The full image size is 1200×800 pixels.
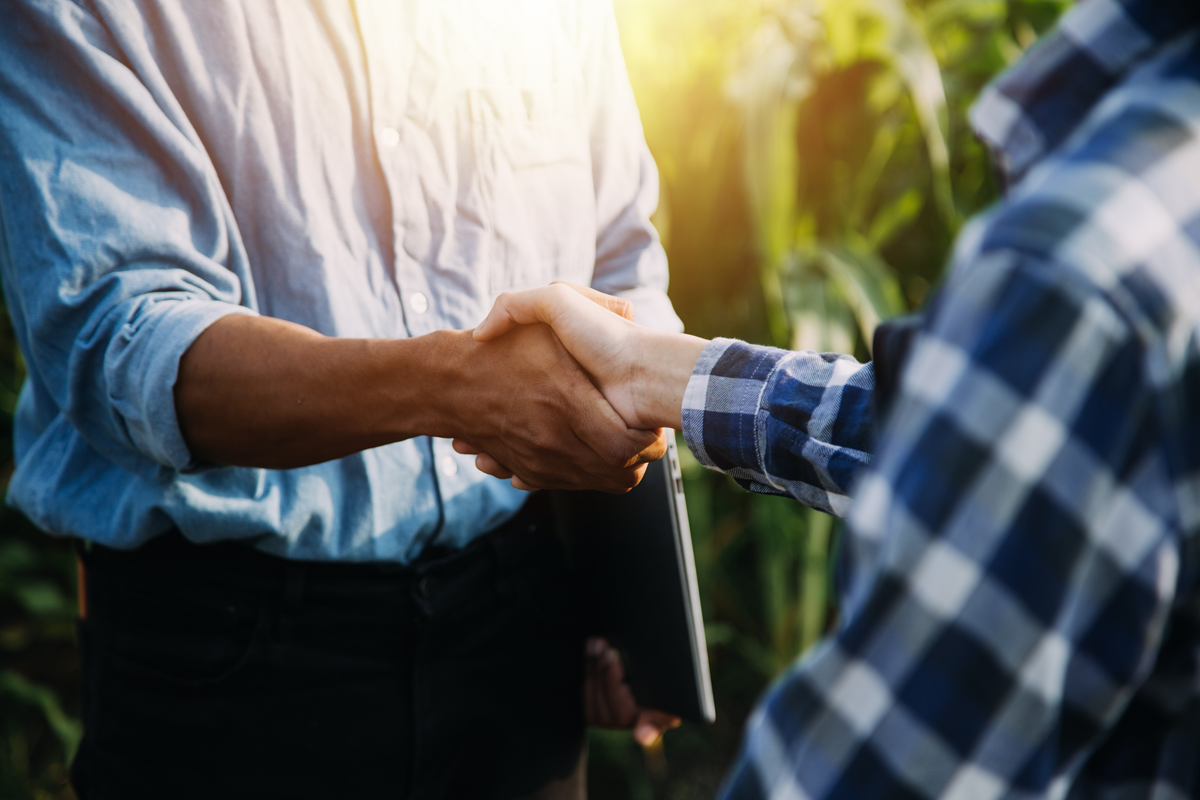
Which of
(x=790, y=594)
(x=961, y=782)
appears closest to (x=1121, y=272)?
(x=961, y=782)

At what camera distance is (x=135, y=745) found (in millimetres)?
896

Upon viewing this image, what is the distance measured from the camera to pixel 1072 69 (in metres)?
0.42

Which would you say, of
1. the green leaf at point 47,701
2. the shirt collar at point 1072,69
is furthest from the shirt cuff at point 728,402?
the green leaf at point 47,701

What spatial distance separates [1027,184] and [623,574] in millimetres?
728

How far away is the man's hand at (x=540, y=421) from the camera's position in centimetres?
88

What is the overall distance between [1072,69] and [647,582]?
2.36 ft

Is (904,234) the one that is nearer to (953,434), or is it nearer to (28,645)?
(953,434)

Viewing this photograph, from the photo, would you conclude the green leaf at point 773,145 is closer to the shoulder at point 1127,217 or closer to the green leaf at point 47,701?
the shoulder at point 1127,217

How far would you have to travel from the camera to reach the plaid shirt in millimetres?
358

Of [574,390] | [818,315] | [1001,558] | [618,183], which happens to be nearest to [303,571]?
[574,390]

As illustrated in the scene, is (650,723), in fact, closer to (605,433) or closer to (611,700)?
(611,700)

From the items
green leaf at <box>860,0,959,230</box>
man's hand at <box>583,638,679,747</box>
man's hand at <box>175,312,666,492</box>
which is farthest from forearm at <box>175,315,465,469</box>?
green leaf at <box>860,0,959,230</box>

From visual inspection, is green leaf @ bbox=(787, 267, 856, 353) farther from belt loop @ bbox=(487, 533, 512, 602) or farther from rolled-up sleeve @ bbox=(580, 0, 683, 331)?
belt loop @ bbox=(487, 533, 512, 602)

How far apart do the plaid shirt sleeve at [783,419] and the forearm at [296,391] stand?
10.5 inches
